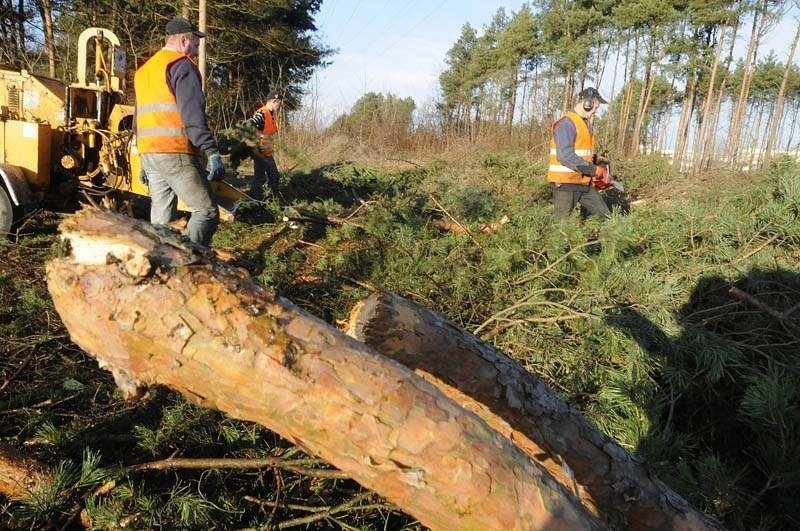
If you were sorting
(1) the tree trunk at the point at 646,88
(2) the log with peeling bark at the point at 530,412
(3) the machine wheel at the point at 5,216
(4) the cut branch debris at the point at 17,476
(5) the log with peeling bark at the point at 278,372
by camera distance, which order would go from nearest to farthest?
1. (5) the log with peeling bark at the point at 278,372
2. (2) the log with peeling bark at the point at 530,412
3. (4) the cut branch debris at the point at 17,476
4. (3) the machine wheel at the point at 5,216
5. (1) the tree trunk at the point at 646,88

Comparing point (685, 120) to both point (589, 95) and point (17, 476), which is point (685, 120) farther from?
point (17, 476)

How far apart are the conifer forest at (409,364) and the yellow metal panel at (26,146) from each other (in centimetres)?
45

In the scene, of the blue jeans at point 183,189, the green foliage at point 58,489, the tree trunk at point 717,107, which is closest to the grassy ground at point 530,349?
the green foliage at point 58,489

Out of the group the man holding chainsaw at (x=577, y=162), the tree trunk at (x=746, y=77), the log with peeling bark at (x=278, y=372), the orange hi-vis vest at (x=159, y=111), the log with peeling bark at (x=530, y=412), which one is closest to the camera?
the log with peeling bark at (x=278, y=372)

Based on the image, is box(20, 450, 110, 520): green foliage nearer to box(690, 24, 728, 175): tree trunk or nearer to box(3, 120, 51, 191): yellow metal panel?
box(3, 120, 51, 191): yellow metal panel

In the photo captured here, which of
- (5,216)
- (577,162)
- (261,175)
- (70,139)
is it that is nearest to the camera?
(5,216)

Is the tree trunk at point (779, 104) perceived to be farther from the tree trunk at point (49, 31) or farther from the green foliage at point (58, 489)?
the tree trunk at point (49, 31)

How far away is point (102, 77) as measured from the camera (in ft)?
20.0

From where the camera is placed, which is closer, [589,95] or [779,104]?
[589,95]

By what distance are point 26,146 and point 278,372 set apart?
5.66 metres

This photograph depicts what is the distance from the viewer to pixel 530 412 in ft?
5.43

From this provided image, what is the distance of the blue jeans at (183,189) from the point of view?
3545mm

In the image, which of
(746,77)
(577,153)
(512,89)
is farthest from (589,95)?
(512,89)

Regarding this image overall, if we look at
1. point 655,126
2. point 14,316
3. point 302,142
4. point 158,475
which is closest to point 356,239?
point 14,316
